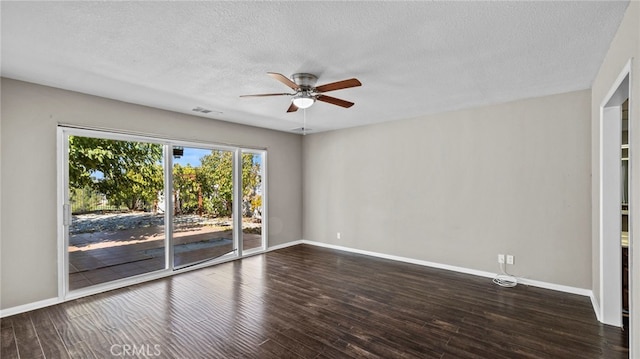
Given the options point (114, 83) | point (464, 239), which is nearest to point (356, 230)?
point (464, 239)

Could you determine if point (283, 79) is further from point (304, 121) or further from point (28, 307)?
point (28, 307)

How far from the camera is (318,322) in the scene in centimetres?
286

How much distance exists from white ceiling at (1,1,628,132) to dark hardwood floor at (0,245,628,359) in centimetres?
250

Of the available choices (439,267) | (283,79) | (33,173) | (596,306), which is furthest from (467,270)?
(33,173)

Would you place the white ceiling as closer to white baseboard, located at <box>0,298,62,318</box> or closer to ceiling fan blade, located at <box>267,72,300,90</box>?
ceiling fan blade, located at <box>267,72,300,90</box>

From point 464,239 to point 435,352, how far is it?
7.93ft

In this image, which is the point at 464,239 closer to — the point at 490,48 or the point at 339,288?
the point at 339,288

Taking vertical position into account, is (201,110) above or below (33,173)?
above

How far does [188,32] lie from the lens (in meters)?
2.10

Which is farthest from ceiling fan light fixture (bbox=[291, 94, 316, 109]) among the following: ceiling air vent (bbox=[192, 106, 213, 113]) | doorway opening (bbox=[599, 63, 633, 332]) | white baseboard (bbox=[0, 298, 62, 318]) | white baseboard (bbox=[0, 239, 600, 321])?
white baseboard (bbox=[0, 298, 62, 318])

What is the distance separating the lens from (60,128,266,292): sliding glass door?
141 inches

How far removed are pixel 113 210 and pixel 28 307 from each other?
4.25 ft

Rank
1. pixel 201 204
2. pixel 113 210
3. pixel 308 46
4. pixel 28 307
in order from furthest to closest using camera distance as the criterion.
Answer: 1. pixel 201 204
2. pixel 113 210
3. pixel 28 307
4. pixel 308 46

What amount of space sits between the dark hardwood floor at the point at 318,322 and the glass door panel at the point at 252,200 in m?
1.52
